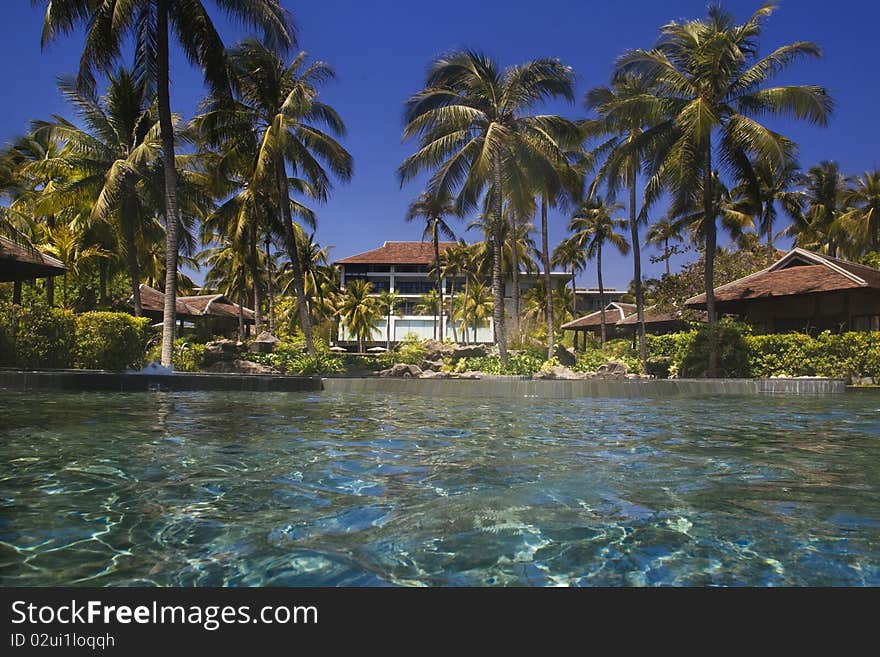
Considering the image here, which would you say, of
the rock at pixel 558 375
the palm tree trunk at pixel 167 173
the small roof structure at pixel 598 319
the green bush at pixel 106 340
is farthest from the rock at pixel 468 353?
the small roof structure at pixel 598 319

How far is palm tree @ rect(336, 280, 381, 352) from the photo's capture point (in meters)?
49.1

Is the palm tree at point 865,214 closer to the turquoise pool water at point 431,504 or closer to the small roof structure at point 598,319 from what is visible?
the small roof structure at point 598,319

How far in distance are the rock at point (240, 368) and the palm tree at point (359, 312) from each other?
29534 millimetres

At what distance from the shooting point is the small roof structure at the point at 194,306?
2858 cm

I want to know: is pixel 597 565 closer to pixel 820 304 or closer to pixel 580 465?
pixel 580 465

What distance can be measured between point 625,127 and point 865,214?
1803cm

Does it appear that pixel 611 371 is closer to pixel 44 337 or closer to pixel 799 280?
pixel 799 280

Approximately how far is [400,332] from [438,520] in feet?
167

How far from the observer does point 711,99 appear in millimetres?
19469

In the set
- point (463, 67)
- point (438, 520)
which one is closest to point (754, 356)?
point (463, 67)

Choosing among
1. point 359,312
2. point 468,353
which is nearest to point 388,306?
point 359,312
